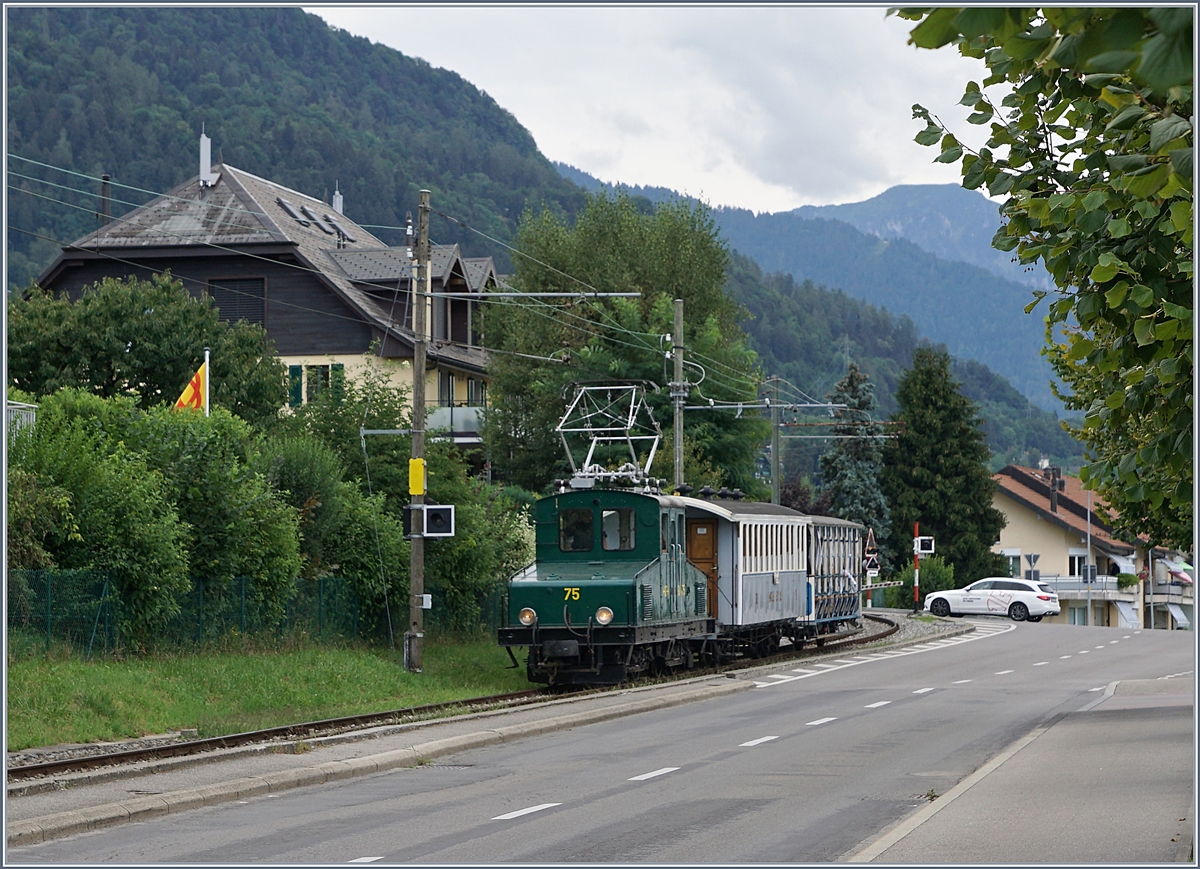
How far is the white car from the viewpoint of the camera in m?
56.3

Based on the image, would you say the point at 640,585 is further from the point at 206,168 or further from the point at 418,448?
the point at 206,168

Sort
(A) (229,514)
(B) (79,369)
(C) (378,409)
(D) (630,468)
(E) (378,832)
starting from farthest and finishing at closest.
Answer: (B) (79,369) < (C) (378,409) < (D) (630,468) < (A) (229,514) < (E) (378,832)

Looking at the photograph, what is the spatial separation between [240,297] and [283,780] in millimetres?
37650

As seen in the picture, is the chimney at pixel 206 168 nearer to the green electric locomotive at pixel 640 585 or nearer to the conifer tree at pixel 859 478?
the green electric locomotive at pixel 640 585

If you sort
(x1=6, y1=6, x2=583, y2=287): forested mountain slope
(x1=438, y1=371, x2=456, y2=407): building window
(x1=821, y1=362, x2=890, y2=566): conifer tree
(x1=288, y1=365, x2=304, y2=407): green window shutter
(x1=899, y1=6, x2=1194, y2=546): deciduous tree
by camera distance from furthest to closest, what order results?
(x1=6, y1=6, x2=583, y2=287): forested mountain slope → (x1=821, y1=362, x2=890, y2=566): conifer tree → (x1=438, y1=371, x2=456, y2=407): building window → (x1=288, y1=365, x2=304, y2=407): green window shutter → (x1=899, y1=6, x2=1194, y2=546): deciduous tree

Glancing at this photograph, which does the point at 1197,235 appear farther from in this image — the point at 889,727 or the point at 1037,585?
the point at 1037,585

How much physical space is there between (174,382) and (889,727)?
80.9 ft

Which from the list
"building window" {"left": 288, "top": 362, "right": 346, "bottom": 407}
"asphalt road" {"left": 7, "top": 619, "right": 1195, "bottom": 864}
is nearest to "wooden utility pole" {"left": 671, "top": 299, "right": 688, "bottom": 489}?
"building window" {"left": 288, "top": 362, "right": 346, "bottom": 407}

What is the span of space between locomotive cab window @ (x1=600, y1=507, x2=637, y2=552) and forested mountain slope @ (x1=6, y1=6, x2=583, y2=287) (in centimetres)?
7419

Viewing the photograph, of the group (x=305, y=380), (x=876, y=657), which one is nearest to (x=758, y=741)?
(x=876, y=657)

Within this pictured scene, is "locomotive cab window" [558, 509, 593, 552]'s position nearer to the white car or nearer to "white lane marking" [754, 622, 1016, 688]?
"white lane marking" [754, 622, 1016, 688]

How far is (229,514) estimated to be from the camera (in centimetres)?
2486

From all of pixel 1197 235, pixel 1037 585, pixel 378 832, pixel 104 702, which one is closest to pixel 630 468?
pixel 104 702

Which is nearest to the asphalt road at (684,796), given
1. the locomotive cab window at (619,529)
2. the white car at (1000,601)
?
the locomotive cab window at (619,529)
